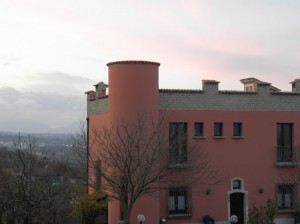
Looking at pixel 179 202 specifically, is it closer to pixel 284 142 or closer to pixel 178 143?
pixel 178 143

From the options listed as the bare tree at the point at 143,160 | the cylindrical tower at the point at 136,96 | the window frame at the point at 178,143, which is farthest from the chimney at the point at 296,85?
the cylindrical tower at the point at 136,96

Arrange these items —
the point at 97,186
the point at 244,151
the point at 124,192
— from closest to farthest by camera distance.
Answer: the point at 124,192, the point at 97,186, the point at 244,151

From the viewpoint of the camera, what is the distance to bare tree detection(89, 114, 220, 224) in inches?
859

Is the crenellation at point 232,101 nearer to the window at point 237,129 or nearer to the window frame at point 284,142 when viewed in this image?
the window at point 237,129

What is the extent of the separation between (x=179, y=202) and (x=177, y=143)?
3032 mm

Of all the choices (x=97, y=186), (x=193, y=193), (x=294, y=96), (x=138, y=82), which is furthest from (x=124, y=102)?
(x=294, y=96)

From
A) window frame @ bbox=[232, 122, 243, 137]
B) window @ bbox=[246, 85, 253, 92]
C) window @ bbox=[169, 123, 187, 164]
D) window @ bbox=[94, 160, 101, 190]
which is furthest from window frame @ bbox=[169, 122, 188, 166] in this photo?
window @ bbox=[246, 85, 253, 92]

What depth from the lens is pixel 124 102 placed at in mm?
23938

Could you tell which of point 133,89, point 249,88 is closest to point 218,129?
point 249,88

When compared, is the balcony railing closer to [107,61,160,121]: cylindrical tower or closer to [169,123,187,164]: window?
[169,123,187,164]: window

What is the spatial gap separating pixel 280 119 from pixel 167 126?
6368mm

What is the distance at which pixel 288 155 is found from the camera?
27422 mm

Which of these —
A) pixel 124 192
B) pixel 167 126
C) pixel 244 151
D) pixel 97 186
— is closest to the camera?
→ pixel 124 192

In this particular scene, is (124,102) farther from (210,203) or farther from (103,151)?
(210,203)
